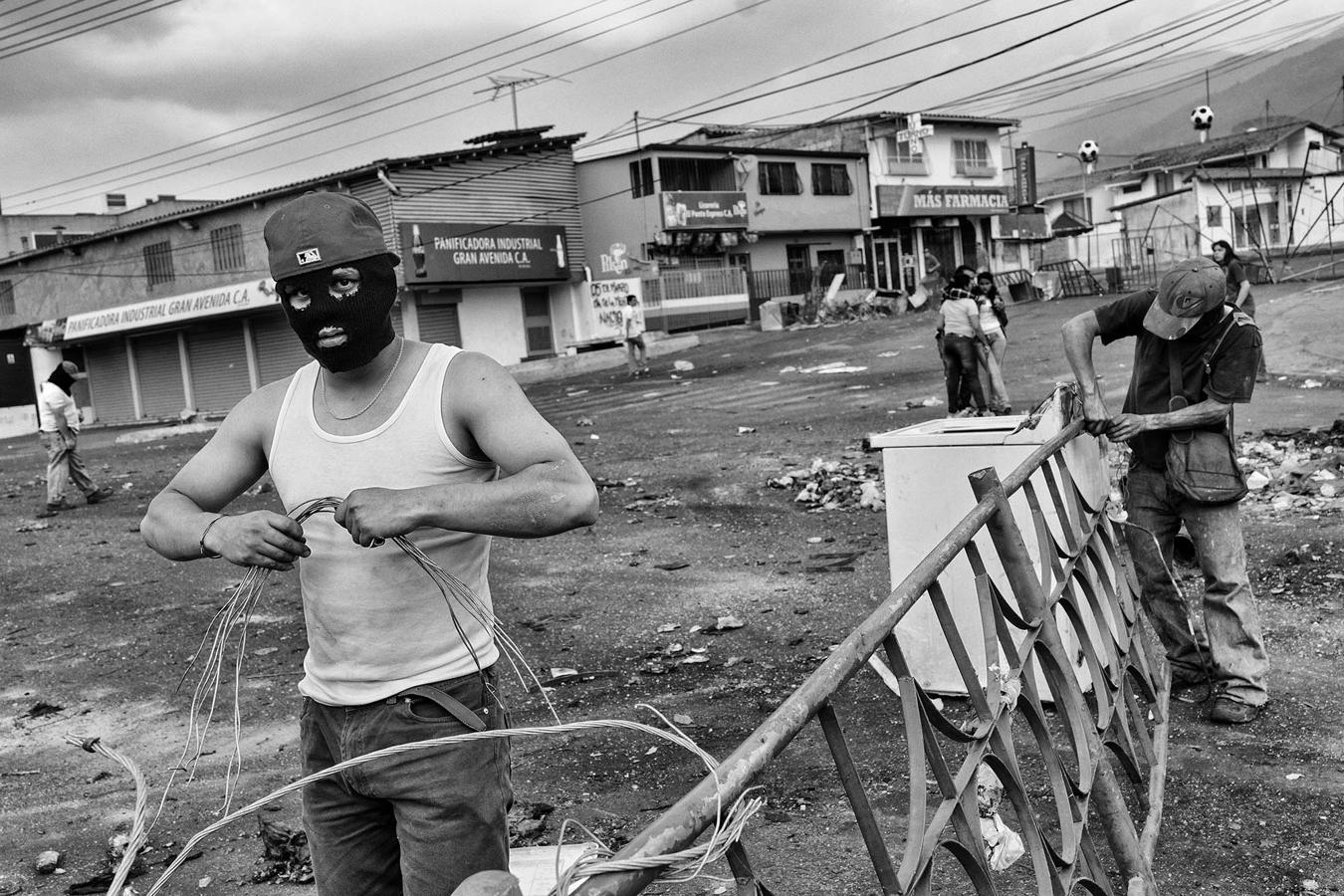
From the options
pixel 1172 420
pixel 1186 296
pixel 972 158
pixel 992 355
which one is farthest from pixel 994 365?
pixel 972 158

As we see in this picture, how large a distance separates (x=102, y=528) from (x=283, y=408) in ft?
33.4

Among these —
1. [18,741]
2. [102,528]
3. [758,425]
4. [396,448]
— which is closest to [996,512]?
[396,448]

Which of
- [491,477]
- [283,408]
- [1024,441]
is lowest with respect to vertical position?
[1024,441]

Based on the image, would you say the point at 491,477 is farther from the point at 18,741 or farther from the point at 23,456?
the point at 23,456

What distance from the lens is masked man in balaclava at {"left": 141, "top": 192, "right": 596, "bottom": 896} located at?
2080 mm

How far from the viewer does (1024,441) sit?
4746 mm

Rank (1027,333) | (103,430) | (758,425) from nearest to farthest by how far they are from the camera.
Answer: (758,425) → (1027,333) → (103,430)

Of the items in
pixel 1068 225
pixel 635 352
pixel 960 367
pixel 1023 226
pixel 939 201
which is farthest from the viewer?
pixel 1068 225

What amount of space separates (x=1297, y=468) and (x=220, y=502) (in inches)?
336

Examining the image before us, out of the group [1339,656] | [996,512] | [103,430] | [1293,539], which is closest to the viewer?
[996,512]

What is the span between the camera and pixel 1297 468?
8.66 meters

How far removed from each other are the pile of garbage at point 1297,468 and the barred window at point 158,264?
1253 inches

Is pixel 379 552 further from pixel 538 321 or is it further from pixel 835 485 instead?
pixel 538 321

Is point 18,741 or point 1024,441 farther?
point 18,741
